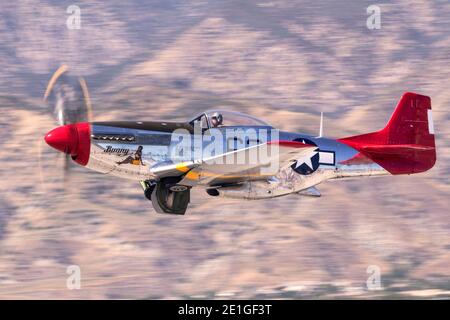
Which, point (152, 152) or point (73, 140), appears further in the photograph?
point (152, 152)

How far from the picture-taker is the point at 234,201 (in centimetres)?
6400

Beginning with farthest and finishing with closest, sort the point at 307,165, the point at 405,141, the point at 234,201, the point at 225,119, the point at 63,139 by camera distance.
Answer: the point at 234,201
the point at 405,141
the point at 307,165
the point at 225,119
the point at 63,139

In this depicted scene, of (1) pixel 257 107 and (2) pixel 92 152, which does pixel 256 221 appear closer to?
(1) pixel 257 107

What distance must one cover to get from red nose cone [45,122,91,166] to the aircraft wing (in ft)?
4.94

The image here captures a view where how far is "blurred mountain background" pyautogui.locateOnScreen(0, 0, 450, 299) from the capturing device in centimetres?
5738

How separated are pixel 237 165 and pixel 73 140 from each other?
11.4 ft

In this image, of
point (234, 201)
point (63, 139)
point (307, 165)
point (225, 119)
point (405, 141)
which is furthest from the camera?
point (234, 201)

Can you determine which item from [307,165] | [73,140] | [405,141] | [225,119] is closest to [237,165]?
[225,119]

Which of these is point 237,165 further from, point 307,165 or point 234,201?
point 234,201

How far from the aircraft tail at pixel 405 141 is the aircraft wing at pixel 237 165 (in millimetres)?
3147

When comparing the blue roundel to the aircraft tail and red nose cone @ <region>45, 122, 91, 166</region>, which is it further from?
red nose cone @ <region>45, 122, 91, 166</region>

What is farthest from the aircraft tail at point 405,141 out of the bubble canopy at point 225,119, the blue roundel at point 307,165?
the bubble canopy at point 225,119

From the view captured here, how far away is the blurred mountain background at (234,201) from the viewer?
188ft

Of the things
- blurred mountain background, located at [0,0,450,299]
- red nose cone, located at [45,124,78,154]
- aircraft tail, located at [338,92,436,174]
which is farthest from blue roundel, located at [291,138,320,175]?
blurred mountain background, located at [0,0,450,299]
